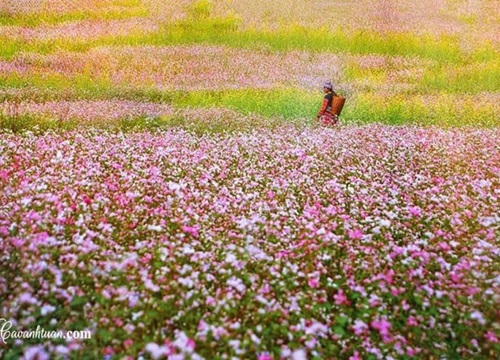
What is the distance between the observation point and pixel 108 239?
4406 millimetres

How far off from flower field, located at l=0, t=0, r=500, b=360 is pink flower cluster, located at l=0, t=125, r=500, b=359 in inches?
0.8

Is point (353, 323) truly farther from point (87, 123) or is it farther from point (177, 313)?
point (87, 123)

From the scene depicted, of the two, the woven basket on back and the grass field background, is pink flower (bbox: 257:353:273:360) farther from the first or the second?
the woven basket on back

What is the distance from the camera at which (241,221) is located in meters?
4.91

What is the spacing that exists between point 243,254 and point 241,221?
50 centimetres

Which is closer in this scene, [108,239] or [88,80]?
[108,239]

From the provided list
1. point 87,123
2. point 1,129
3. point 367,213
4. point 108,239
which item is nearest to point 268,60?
point 87,123

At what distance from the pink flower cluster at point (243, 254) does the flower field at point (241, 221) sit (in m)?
0.02

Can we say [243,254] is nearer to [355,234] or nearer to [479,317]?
[355,234]

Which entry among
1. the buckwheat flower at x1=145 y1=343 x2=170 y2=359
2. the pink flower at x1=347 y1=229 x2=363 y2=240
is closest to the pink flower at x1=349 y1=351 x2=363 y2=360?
the buckwheat flower at x1=145 y1=343 x2=170 y2=359

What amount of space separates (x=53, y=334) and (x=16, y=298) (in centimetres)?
35

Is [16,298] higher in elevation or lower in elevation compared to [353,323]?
higher

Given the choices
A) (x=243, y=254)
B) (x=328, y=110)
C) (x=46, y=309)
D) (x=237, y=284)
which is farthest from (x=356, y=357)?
(x=328, y=110)

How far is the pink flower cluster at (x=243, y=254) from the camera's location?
11.9ft
